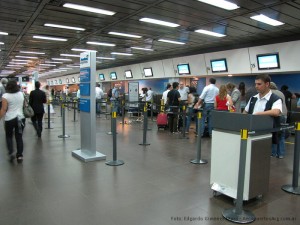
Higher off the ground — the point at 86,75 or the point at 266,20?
the point at 266,20

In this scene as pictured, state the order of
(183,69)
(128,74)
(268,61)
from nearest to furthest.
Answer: (268,61) < (183,69) < (128,74)

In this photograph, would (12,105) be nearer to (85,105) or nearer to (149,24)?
(85,105)

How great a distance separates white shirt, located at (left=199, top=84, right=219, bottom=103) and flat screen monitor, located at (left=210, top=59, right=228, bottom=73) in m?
2.83

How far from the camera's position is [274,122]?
331cm

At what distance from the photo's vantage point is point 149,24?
23.0ft

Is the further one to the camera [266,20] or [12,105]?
[266,20]

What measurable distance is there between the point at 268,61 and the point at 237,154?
21.6 feet

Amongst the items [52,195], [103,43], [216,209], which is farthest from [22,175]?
[103,43]

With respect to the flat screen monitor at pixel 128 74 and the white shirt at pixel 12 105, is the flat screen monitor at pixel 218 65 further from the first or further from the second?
the white shirt at pixel 12 105

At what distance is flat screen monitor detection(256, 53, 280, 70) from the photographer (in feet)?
27.7

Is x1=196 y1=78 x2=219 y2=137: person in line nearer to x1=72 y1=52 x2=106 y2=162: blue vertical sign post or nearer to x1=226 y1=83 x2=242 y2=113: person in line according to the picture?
x1=226 y1=83 x2=242 y2=113: person in line

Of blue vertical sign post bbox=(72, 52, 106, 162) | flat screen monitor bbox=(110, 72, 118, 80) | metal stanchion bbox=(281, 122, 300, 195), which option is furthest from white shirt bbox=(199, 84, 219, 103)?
flat screen monitor bbox=(110, 72, 118, 80)

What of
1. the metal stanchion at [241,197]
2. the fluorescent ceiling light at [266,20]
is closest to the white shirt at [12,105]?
the metal stanchion at [241,197]

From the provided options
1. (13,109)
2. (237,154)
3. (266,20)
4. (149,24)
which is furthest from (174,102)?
(237,154)
